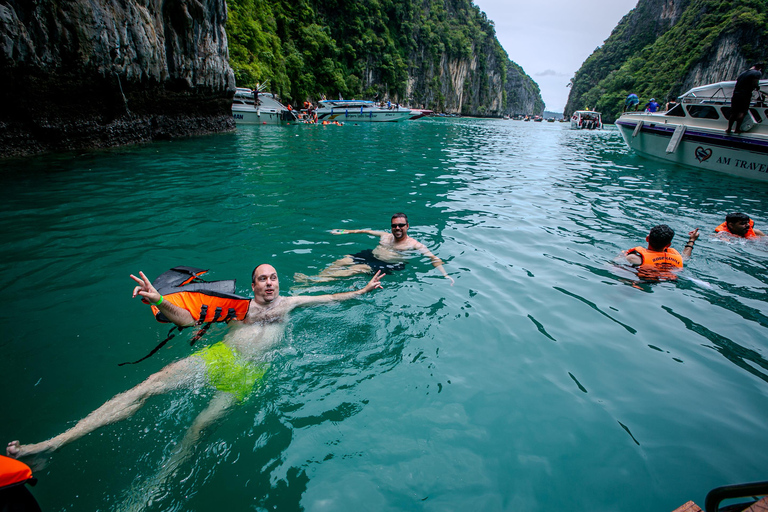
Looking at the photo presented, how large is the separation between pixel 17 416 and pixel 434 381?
333 centimetres

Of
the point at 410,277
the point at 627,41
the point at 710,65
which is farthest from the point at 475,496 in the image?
the point at 627,41

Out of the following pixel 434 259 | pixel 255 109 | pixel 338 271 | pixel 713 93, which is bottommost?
pixel 338 271

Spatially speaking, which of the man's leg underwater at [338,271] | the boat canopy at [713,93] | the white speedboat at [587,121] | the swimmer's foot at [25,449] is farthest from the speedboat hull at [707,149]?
the white speedboat at [587,121]

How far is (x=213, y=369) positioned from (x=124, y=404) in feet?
2.19

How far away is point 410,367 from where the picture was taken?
3412mm

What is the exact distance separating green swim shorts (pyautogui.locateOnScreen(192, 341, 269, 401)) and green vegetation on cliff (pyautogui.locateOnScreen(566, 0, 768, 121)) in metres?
58.8

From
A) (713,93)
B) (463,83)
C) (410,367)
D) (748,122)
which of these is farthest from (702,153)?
(463,83)

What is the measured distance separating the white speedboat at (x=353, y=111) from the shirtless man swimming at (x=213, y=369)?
36.2 metres

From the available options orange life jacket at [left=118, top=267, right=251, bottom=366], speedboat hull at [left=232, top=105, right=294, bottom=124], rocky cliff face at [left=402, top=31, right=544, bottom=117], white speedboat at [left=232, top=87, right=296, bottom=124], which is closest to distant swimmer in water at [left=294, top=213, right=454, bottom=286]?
orange life jacket at [left=118, top=267, right=251, bottom=366]

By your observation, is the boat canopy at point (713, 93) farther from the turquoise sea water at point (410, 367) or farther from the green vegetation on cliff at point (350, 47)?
the green vegetation on cliff at point (350, 47)

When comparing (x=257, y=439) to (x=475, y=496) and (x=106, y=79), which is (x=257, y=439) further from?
(x=106, y=79)

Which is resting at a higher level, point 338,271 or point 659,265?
point 659,265

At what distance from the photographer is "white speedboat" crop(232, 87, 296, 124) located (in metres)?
28.2

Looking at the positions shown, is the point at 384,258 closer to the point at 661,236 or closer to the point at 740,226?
the point at 661,236
